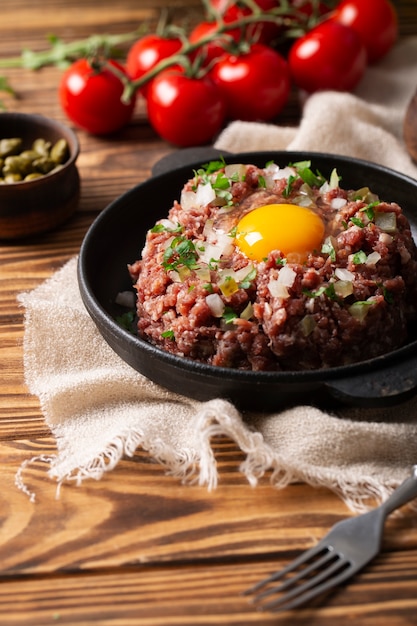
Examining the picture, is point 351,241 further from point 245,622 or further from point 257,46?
point 257,46

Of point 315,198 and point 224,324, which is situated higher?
point 315,198

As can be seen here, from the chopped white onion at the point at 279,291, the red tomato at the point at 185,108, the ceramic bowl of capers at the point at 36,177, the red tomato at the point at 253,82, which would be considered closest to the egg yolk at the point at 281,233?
the chopped white onion at the point at 279,291

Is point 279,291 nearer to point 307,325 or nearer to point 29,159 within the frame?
point 307,325

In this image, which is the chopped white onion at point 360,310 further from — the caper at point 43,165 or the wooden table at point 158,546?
the caper at point 43,165

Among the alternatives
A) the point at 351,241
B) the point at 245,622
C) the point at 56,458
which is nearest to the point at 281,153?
the point at 351,241

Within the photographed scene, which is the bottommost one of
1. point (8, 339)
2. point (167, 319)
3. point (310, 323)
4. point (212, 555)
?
point (8, 339)

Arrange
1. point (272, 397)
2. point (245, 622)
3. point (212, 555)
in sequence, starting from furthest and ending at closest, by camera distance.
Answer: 1. point (272, 397)
2. point (212, 555)
3. point (245, 622)

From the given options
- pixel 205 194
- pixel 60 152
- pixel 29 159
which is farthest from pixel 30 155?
pixel 205 194
